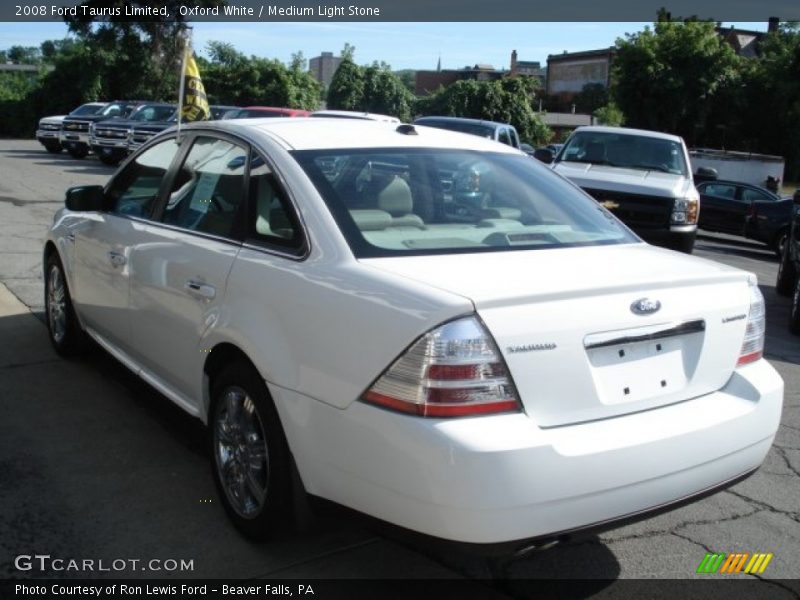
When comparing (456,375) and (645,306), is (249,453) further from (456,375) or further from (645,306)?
(645,306)

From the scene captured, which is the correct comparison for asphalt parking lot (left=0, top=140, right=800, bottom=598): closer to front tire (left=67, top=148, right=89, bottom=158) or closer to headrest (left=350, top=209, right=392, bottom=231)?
headrest (left=350, top=209, right=392, bottom=231)

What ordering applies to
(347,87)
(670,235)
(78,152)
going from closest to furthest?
(670,235) → (78,152) → (347,87)

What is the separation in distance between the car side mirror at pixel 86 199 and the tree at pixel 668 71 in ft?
111

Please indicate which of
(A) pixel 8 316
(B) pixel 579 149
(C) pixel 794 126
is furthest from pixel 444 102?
(A) pixel 8 316

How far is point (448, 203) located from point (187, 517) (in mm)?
1802

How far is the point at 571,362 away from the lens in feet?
9.45

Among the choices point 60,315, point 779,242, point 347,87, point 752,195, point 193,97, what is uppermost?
point 347,87

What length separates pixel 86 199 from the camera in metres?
5.18

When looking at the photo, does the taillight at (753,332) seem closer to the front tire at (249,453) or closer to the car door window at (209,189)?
the front tire at (249,453)

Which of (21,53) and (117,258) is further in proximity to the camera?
(21,53)

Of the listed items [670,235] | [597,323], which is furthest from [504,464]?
[670,235]

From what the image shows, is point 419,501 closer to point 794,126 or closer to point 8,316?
point 8,316

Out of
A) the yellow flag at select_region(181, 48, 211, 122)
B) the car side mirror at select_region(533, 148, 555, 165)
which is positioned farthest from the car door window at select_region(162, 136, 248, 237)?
the car side mirror at select_region(533, 148, 555, 165)

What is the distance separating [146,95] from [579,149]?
38.3 meters
